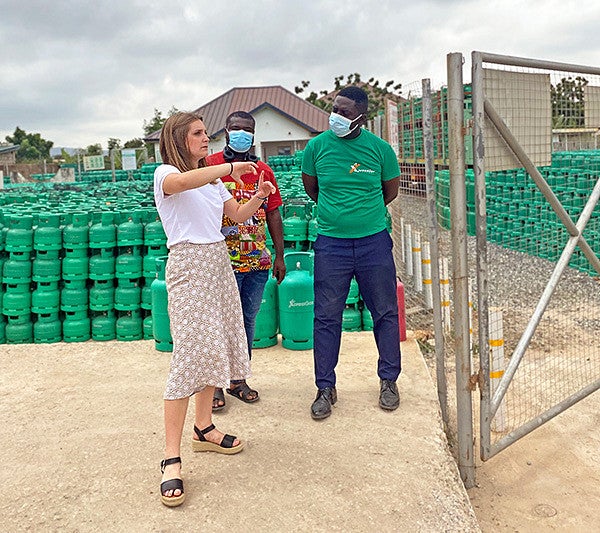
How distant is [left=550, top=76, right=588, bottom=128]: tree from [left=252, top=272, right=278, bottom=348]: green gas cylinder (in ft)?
9.00

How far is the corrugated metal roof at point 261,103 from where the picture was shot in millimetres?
39441

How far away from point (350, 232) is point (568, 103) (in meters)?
1.65

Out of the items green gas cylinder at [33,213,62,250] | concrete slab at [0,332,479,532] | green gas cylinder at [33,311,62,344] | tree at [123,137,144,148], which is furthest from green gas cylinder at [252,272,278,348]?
tree at [123,137,144,148]

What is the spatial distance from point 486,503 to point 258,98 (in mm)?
40267

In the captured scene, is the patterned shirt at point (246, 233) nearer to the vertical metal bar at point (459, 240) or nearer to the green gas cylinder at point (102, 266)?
the vertical metal bar at point (459, 240)

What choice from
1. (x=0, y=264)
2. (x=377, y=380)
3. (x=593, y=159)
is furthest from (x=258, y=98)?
(x=377, y=380)

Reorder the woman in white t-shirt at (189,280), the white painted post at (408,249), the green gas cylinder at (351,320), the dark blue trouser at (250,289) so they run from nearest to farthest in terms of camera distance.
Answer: the woman in white t-shirt at (189,280) < the dark blue trouser at (250,289) < the green gas cylinder at (351,320) < the white painted post at (408,249)

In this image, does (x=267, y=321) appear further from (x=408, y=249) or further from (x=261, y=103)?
(x=261, y=103)

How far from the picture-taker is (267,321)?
18.5ft

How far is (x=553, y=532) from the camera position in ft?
12.3

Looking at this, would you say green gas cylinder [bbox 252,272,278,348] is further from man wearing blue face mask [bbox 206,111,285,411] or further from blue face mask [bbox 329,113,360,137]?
blue face mask [bbox 329,113,360,137]

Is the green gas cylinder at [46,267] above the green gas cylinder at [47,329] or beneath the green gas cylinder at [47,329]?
above

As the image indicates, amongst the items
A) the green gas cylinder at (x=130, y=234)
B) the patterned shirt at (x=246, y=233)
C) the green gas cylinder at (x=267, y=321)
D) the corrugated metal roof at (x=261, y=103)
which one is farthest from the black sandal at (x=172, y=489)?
the corrugated metal roof at (x=261, y=103)

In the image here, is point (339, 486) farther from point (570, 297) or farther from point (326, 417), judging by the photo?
point (570, 297)
